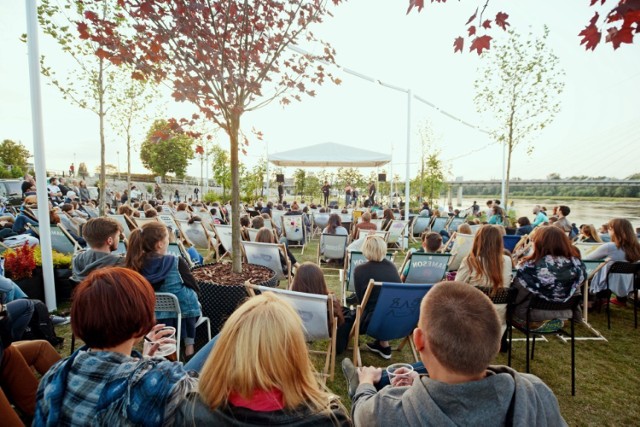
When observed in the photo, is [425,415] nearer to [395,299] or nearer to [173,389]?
[173,389]

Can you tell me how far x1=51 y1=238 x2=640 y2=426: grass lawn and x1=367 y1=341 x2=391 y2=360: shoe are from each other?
68mm

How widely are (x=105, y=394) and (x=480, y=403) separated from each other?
55.3 inches

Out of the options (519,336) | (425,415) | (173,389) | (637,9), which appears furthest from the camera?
(519,336)

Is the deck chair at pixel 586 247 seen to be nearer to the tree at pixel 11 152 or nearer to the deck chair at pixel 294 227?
the deck chair at pixel 294 227

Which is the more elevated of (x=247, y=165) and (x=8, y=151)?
(x=8, y=151)

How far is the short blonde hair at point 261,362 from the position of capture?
3.86ft

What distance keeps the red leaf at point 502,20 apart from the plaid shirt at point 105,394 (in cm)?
314

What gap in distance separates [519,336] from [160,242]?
4844 millimetres

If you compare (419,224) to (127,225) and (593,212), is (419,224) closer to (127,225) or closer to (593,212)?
(127,225)

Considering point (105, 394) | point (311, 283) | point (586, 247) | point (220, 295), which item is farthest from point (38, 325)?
point (586, 247)

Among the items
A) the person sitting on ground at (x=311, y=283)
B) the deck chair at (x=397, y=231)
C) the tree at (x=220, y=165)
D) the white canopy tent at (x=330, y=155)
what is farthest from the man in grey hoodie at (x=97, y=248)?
the tree at (x=220, y=165)

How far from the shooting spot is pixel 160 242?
3180 mm

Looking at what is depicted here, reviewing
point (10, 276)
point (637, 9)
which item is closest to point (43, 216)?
point (10, 276)

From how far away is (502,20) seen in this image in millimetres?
2525
